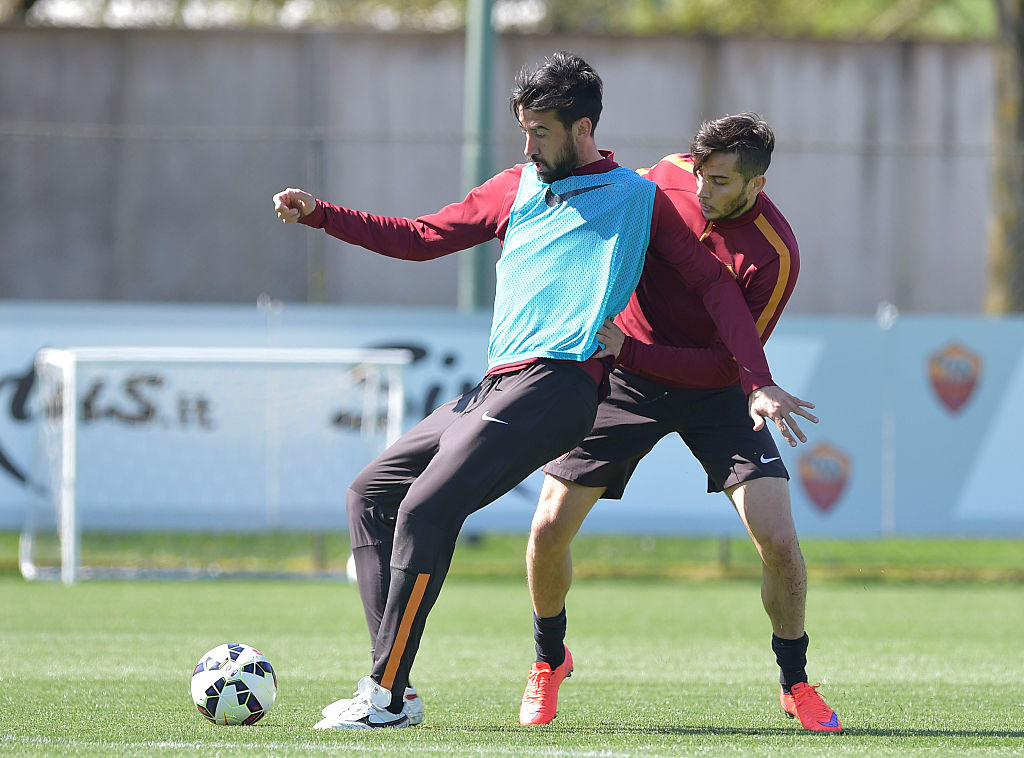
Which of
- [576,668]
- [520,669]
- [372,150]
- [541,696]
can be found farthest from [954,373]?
[372,150]

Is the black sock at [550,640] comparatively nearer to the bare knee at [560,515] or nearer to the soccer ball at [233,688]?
the bare knee at [560,515]

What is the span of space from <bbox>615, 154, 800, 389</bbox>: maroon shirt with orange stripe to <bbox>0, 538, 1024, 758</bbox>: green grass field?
125 centimetres

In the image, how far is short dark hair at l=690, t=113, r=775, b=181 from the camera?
5.04 meters

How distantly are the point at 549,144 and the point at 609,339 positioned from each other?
66 centimetres

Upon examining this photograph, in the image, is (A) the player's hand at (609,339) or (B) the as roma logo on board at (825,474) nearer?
(A) the player's hand at (609,339)

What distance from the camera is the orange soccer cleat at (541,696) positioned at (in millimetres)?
5258

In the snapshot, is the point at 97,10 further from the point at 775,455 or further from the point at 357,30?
the point at 775,455

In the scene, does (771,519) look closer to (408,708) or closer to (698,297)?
(698,297)

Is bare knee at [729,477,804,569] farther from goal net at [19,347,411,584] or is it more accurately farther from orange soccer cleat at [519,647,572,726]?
goal net at [19,347,411,584]

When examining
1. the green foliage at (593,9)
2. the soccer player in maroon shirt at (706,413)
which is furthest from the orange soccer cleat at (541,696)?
the green foliage at (593,9)

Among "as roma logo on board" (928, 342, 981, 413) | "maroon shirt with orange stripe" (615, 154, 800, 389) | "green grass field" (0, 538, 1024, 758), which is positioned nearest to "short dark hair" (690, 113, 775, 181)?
"maroon shirt with orange stripe" (615, 154, 800, 389)

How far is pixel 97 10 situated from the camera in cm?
2162

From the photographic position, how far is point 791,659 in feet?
17.4

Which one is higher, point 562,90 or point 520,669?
point 562,90
